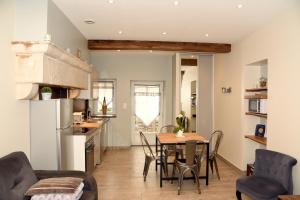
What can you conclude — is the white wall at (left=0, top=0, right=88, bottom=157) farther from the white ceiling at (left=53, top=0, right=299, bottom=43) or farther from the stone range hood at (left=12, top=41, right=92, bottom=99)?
the white ceiling at (left=53, top=0, right=299, bottom=43)

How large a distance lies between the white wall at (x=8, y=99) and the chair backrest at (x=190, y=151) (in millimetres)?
2329

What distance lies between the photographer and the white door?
7320mm

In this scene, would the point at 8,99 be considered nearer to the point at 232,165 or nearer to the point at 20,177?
the point at 20,177

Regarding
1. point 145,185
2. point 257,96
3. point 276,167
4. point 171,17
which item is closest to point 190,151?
point 145,185

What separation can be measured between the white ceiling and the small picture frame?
1.80 meters

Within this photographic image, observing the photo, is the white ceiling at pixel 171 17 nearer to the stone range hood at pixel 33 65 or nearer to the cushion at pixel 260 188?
the stone range hood at pixel 33 65

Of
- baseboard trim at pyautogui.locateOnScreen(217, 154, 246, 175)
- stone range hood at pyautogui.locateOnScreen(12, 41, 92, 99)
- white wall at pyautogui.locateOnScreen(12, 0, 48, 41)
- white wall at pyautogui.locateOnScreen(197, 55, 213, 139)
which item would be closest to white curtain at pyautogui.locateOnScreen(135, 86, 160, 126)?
white wall at pyautogui.locateOnScreen(197, 55, 213, 139)

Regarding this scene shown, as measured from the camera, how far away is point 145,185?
415 centimetres

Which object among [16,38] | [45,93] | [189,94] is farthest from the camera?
[189,94]

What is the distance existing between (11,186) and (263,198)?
272 centimetres

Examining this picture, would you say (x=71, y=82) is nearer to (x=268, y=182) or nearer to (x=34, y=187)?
(x=34, y=187)

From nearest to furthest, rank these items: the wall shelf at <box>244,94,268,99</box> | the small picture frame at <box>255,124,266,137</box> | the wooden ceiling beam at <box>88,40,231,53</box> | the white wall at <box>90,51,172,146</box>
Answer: the wall shelf at <box>244,94,268,99</box>
the small picture frame at <box>255,124,266,137</box>
the wooden ceiling beam at <box>88,40,231,53</box>
the white wall at <box>90,51,172,146</box>

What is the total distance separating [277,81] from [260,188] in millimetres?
1606

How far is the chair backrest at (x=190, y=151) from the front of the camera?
3715 mm
